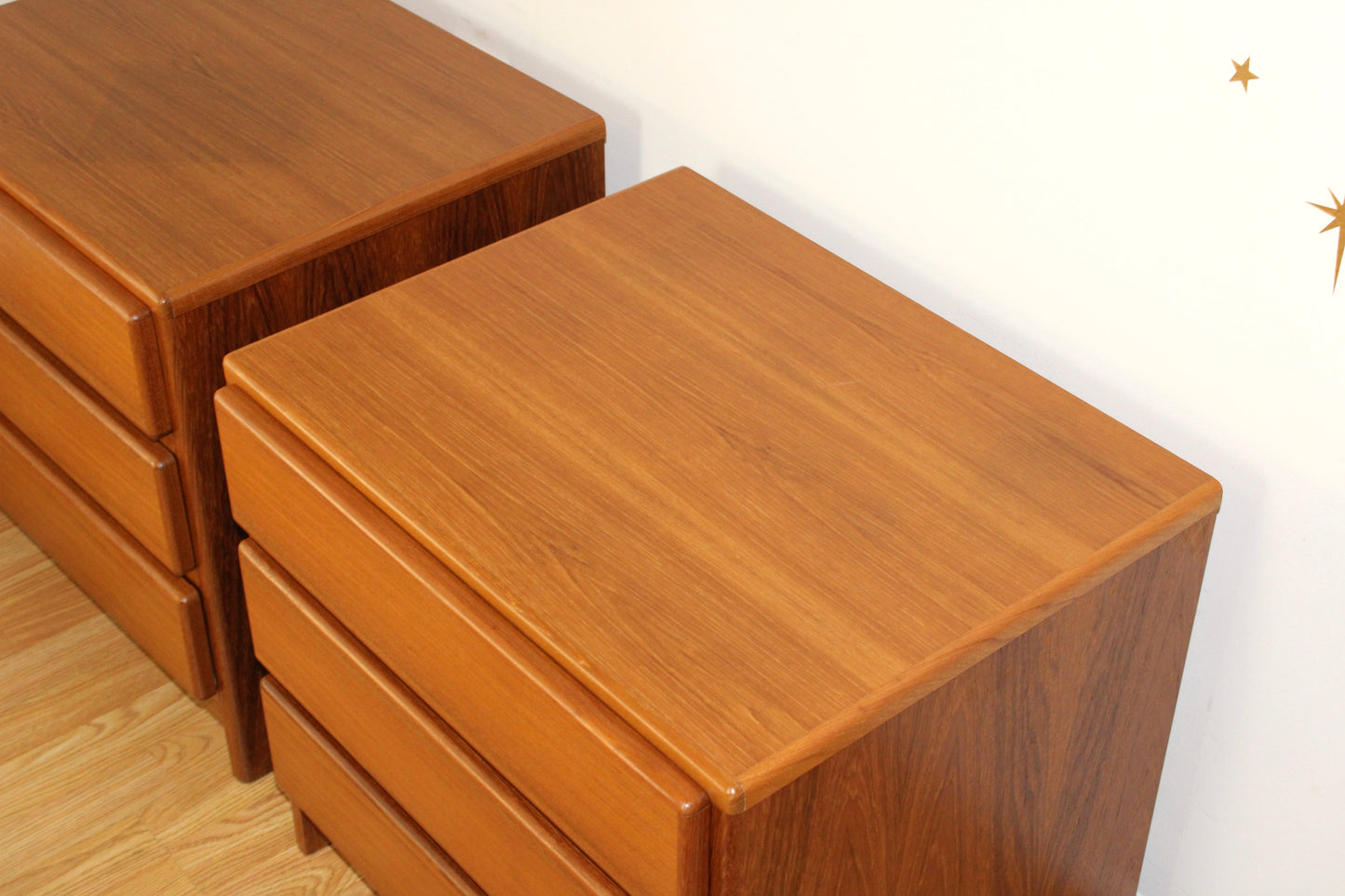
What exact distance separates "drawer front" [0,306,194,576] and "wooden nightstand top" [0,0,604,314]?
17 cm

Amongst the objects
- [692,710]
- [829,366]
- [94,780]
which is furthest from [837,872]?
[94,780]

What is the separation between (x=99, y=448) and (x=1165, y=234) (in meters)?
0.94

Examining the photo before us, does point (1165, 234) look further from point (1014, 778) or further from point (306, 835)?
point (306, 835)

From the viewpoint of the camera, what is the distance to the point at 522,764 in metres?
0.95

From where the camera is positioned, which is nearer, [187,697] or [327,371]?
[327,371]

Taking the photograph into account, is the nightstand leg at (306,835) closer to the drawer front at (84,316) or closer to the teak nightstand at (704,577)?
the teak nightstand at (704,577)

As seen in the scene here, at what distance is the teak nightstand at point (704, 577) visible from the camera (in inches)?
34.2

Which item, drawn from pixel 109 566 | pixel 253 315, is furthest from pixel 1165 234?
pixel 109 566

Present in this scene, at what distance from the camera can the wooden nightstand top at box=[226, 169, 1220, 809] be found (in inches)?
34.4

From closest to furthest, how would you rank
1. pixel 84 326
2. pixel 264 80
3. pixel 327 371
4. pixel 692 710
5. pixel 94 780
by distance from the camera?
pixel 692 710 < pixel 327 371 < pixel 84 326 < pixel 264 80 < pixel 94 780

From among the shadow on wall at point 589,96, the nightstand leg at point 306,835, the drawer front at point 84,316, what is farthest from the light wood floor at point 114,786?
the shadow on wall at point 589,96

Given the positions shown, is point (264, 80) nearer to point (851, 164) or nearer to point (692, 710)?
point (851, 164)

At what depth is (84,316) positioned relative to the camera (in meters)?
1.24

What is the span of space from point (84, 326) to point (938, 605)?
769 mm
